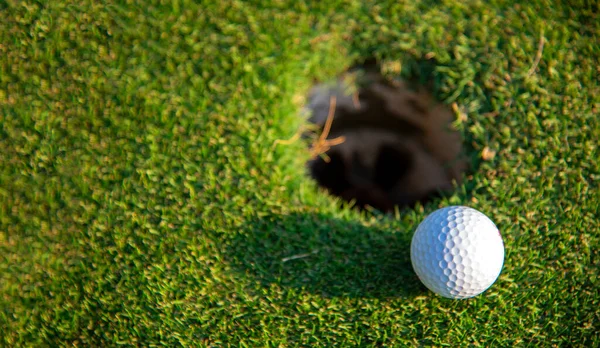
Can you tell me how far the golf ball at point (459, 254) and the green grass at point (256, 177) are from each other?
7.9 inches

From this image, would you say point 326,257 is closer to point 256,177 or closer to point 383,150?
point 256,177

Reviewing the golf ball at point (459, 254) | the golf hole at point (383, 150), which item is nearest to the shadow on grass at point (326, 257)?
the golf ball at point (459, 254)

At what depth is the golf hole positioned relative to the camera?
3.35 m

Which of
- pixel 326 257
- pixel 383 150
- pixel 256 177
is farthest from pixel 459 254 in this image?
pixel 383 150

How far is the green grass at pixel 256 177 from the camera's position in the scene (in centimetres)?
223

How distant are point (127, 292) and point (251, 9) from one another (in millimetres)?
1626

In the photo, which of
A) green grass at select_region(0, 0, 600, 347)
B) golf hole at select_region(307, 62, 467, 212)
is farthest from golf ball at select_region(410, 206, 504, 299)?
golf hole at select_region(307, 62, 467, 212)

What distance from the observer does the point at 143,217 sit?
7.66 feet

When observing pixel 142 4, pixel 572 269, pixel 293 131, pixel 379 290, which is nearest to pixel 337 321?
pixel 379 290

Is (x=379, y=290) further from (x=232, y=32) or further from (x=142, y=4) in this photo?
(x=142, y=4)

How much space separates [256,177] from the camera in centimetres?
241

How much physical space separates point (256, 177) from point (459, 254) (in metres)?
1.04

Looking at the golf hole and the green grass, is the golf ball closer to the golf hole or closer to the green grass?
the green grass

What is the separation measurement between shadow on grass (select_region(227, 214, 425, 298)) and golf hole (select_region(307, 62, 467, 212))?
1.07m
